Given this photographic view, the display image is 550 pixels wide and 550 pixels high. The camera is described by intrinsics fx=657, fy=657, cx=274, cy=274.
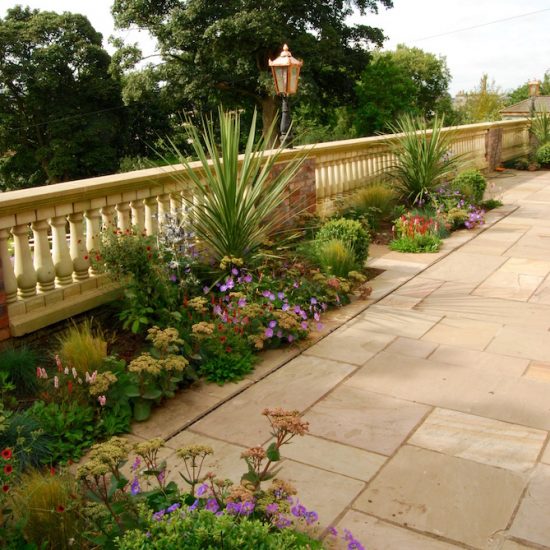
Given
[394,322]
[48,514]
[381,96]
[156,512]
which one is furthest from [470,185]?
[381,96]

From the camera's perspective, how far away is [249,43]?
2448cm

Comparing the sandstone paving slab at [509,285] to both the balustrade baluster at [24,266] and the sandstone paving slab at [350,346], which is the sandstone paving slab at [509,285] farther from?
the balustrade baluster at [24,266]

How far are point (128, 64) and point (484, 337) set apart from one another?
24.4m

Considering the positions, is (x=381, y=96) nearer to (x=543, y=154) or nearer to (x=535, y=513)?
(x=543, y=154)

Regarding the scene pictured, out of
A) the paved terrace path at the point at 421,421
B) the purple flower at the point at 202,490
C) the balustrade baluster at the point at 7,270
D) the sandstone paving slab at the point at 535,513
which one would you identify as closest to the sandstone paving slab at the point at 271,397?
the paved terrace path at the point at 421,421

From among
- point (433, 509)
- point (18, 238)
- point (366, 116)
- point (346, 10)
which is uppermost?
point (346, 10)

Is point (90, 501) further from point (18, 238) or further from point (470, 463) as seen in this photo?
point (18, 238)

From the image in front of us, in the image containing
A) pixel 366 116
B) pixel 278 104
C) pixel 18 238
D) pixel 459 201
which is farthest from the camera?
pixel 366 116

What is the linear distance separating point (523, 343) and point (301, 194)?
3.27 metres

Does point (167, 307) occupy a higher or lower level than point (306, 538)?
higher

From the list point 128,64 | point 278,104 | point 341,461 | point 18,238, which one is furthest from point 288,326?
point 128,64

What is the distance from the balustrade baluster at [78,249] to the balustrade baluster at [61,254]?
0.17 ft

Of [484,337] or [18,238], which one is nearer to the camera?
[18,238]

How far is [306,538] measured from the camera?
2.34 m
